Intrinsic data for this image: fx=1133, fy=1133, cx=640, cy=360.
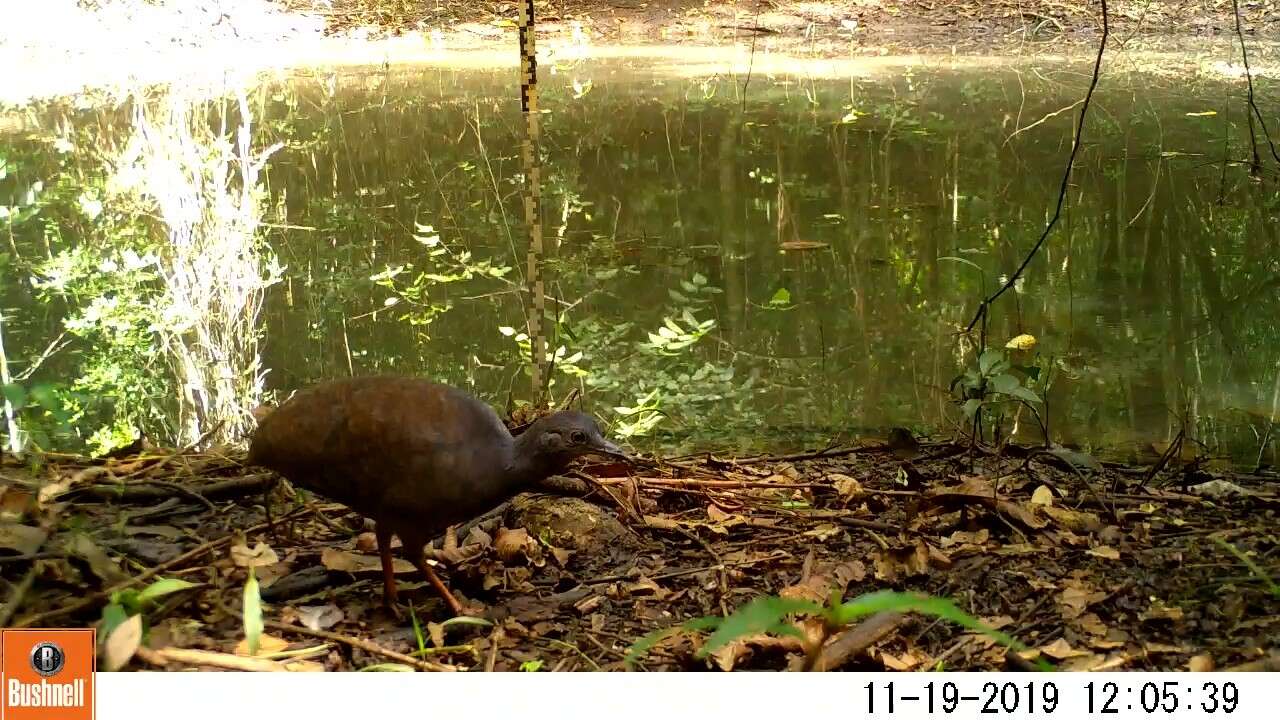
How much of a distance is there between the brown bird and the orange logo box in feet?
2.15

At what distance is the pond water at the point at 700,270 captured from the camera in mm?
4906

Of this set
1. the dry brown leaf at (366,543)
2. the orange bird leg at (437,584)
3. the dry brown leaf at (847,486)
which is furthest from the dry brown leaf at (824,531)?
the dry brown leaf at (366,543)

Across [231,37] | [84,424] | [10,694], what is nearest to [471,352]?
[84,424]

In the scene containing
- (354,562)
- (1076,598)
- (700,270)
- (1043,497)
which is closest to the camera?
(1076,598)

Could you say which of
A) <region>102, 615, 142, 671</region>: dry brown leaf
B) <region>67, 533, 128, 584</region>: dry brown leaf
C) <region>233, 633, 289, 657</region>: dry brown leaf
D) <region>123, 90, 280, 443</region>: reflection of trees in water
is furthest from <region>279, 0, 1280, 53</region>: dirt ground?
<region>102, 615, 142, 671</region>: dry brown leaf

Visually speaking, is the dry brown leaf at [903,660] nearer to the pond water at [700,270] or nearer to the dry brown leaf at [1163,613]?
the dry brown leaf at [1163,613]

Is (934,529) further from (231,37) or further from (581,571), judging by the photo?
(231,37)

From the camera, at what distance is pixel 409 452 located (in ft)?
8.75

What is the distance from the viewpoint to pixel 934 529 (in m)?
3.15

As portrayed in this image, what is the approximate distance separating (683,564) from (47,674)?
154 centimetres

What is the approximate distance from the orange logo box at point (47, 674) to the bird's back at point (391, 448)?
0.65m

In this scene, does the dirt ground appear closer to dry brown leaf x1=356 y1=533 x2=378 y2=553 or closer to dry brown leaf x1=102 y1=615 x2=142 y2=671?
dry brown leaf x1=356 y1=533 x2=378 y2=553

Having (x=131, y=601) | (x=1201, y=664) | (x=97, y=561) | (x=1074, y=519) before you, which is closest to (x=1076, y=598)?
(x=1201, y=664)

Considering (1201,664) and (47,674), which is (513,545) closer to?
(47,674)
